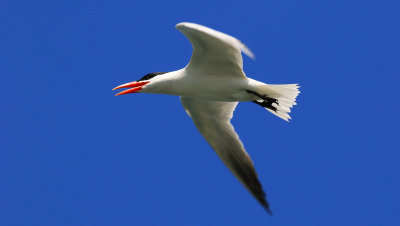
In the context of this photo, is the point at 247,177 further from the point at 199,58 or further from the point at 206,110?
the point at 199,58

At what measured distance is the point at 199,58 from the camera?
736 cm

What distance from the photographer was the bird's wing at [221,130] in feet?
27.0

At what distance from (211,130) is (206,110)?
1.03ft

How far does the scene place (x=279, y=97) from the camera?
7777 millimetres

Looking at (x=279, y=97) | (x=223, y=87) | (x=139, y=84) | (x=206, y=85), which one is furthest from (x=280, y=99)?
(x=139, y=84)

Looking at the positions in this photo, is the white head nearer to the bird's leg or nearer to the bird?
the bird

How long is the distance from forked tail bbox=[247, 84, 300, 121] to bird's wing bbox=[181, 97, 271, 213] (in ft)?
2.45

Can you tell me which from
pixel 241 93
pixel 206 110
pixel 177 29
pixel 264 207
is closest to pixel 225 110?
pixel 206 110

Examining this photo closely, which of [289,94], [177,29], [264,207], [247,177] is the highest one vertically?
[177,29]

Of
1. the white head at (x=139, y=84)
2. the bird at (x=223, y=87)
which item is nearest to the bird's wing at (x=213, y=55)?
the bird at (x=223, y=87)

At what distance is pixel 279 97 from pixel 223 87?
32.4 inches

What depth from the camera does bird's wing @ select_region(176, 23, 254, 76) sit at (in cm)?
686

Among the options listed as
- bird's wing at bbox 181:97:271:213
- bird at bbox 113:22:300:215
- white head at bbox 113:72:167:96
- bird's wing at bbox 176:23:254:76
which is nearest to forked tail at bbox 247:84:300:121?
bird at bbox 113:22:300:215

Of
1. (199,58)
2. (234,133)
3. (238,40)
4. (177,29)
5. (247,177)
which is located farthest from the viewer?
(234,133)
